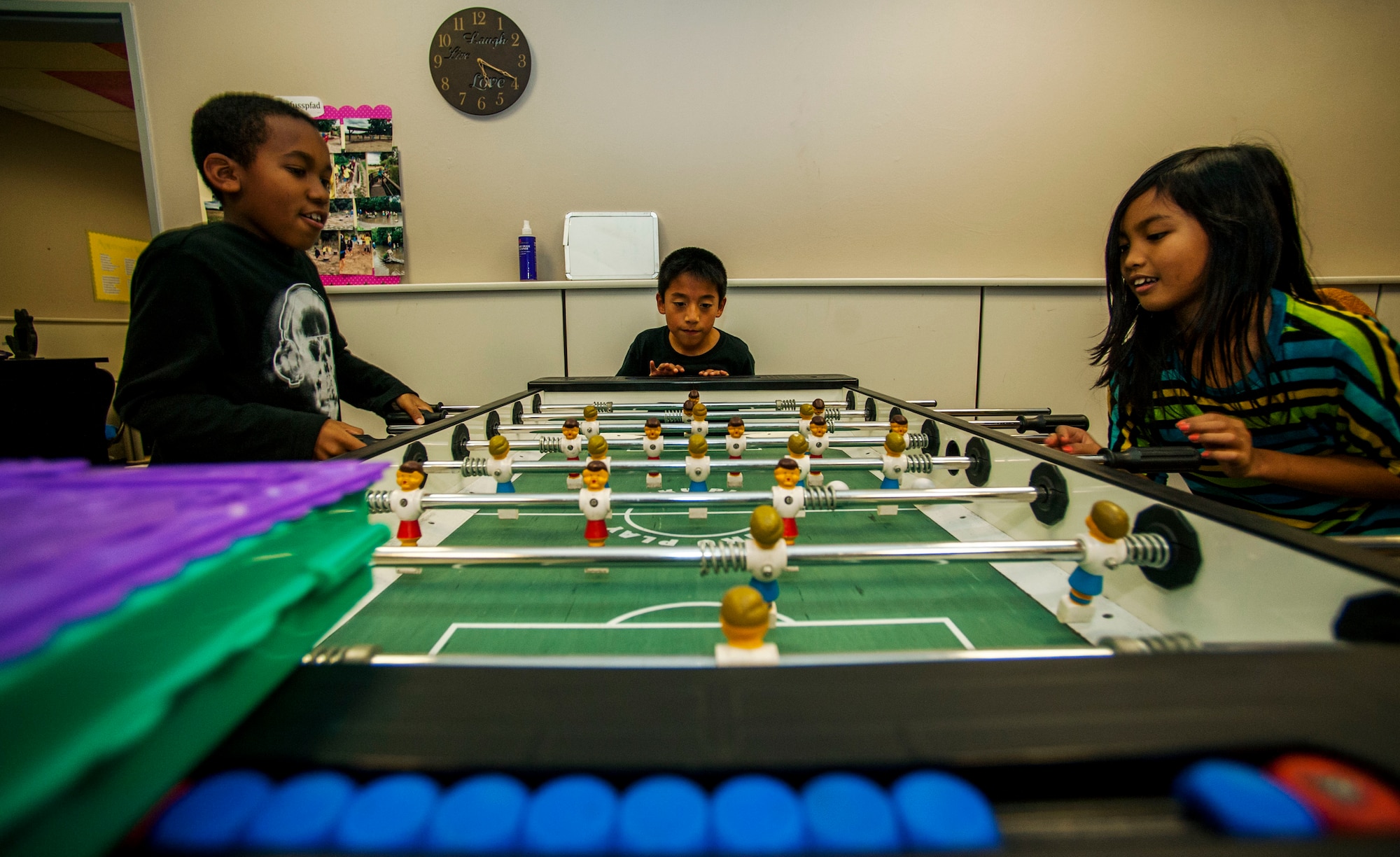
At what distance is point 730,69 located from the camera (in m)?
1.99

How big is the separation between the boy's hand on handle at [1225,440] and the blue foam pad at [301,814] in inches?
36.6

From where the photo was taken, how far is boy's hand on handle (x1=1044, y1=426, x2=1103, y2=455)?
3.16ft

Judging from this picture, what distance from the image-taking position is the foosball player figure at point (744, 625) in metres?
0.36

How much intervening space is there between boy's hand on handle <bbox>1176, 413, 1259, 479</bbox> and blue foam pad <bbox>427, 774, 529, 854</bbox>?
0.87 meters

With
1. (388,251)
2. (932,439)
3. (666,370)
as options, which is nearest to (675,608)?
(932,439)

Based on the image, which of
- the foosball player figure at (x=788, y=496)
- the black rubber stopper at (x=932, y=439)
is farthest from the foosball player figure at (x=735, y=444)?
the black rubber stopper at (x=932, y=439)

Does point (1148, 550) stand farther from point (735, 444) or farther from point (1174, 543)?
point (735, 444)

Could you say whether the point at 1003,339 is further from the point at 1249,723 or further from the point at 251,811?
the point at 251,811

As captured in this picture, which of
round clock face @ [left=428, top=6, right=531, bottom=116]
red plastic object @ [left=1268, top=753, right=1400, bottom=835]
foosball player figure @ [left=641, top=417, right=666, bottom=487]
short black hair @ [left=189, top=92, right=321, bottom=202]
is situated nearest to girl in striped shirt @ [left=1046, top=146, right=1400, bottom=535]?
red plastic object @ [left=1268, top=753, right=1400, bottom=835]

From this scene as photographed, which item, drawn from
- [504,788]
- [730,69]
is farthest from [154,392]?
[730,69]

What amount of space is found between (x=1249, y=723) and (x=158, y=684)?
47 centimetres

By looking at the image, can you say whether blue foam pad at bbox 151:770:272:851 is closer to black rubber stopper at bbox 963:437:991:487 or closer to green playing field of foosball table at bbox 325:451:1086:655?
green playing field of foosball table at bbox 325:451:1086:655

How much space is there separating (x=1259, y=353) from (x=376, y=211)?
96.8 inches

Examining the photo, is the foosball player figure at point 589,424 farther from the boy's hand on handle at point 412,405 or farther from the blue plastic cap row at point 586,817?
the blue plastic cap row at point 586,817
